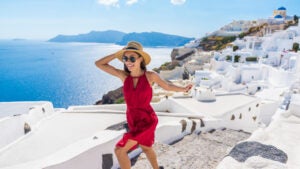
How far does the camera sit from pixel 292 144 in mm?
3543

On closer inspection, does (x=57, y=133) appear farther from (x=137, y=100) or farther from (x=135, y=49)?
(x=135, y=49)

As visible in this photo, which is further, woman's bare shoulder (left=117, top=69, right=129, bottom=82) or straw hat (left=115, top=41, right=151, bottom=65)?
woman's bare shoulder (left=117, top=69, right=129, bottom=82)

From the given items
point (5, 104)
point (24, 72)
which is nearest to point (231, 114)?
point (5, 104)

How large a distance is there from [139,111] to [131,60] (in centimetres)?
59

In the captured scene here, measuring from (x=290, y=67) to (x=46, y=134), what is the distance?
92.2 feet

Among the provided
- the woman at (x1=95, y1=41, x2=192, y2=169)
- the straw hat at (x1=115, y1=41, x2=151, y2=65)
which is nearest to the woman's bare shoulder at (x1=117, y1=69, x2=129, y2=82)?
the woman at (x1=95, y1=41, x2=192, y2=169)

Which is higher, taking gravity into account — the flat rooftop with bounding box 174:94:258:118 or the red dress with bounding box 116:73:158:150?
the red dress with bounding box 116:73:158:150

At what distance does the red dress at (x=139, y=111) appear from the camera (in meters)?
2.58

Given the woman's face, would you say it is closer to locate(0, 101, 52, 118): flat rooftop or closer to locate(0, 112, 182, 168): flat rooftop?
locate(0, 112, 182, 168): flat rooftop

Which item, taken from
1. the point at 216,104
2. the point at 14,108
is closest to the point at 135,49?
the point at 216,104

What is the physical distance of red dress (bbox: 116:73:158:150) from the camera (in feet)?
8.48

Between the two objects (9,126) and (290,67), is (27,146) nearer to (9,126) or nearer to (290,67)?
(9,126)

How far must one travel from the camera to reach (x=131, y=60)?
2.59 m

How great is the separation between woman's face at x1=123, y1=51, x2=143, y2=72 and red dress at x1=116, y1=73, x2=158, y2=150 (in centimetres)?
13
